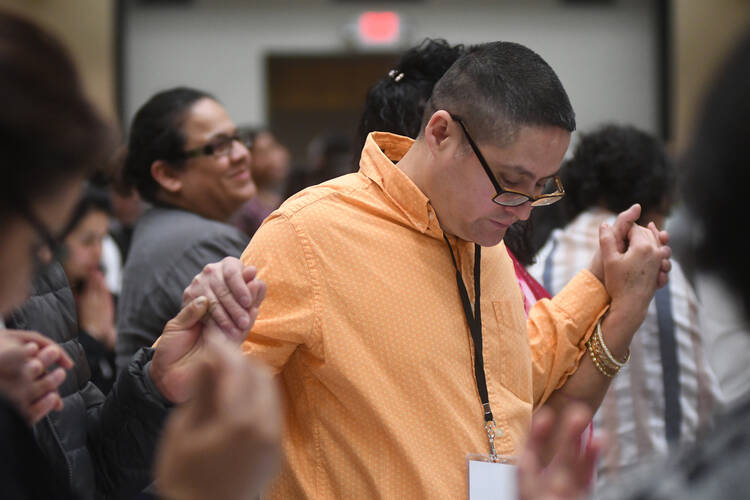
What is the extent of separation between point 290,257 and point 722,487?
0.90 metres

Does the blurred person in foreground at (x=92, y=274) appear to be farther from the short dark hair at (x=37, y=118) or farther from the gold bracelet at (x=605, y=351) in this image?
the short dark hair at (x=37, y=118)

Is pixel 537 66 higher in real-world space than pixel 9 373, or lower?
higher

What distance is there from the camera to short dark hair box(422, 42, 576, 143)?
165 centimetres

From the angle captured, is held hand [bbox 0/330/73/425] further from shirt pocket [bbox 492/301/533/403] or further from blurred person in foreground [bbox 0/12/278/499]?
shirt pocket [bbox 492/301/533/403]

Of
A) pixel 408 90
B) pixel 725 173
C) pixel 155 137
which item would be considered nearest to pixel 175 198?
pixel 155 137

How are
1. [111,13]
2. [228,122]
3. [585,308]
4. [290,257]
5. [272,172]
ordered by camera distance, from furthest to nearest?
[111,13] < [272,172] < [228,122] < [585,308] < [290,257]

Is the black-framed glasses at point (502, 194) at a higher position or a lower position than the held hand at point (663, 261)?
higher

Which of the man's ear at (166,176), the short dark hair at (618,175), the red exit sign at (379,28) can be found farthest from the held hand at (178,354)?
the red exit sign at (379,28)

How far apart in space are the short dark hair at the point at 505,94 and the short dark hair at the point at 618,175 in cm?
115

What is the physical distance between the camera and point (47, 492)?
951 mm

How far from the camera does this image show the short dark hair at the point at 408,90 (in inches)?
82.8

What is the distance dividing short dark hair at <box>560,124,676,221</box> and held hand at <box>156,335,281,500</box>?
2.09m

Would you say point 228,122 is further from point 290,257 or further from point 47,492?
point 47,492

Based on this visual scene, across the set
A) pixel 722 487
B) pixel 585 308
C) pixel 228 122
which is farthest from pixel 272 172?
pixel 722 487
